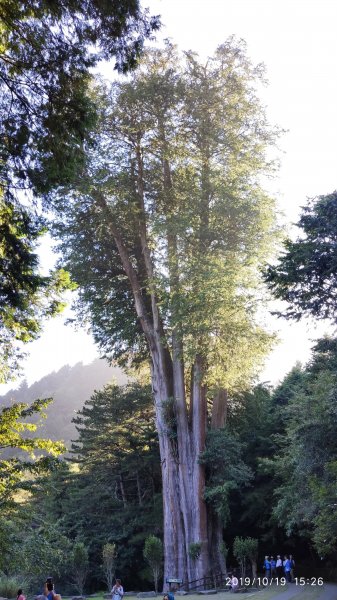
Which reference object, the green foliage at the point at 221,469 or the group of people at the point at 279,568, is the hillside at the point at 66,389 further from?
the green foliage at the point at 221,469

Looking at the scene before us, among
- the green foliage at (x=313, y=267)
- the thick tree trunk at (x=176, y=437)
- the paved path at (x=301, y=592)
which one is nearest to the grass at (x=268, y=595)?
the paved path at (x=301, y=592)

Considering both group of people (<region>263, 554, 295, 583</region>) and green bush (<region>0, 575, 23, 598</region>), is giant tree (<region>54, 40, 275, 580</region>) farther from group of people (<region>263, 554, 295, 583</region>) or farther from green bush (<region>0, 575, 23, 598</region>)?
green bush (<region>0, 575, 23, 598</region>)

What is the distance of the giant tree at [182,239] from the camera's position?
2158cm

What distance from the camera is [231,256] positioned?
72.4 feet

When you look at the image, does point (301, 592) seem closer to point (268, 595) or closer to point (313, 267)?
point (268, 595)

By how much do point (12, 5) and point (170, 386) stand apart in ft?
60.6

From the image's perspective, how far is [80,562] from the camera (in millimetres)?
27141

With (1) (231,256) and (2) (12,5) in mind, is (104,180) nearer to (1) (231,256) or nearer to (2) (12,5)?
(1) (231,256)

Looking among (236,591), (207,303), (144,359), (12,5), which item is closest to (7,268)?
(12,5)

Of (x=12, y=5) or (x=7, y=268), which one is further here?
(x=7, y=268)

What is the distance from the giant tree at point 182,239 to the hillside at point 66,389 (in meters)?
62.4

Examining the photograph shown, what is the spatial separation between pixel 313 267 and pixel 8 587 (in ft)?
60.2

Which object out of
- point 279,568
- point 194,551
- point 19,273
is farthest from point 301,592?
point 19,273

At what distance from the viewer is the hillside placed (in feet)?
292
